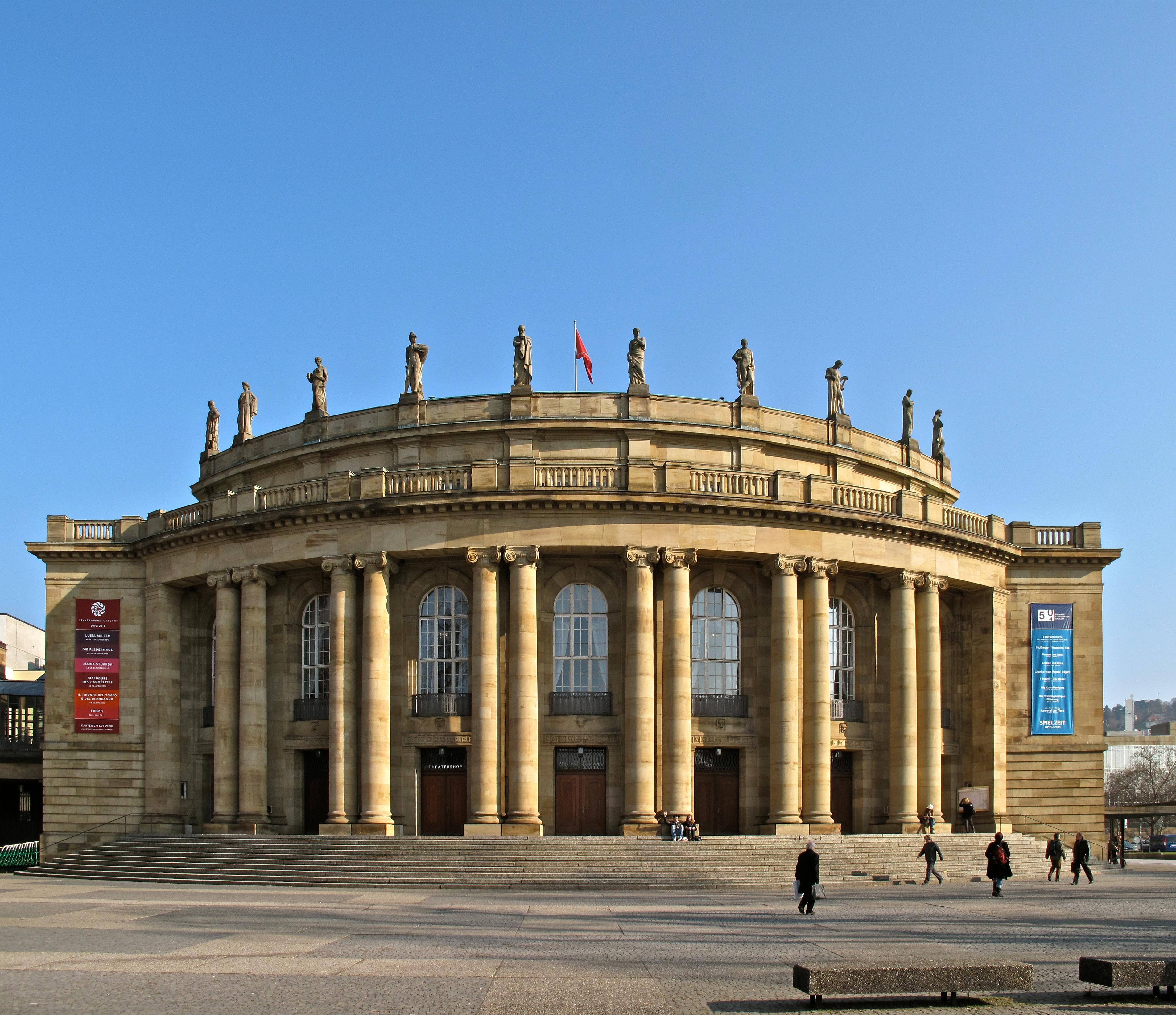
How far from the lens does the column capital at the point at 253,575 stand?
49.7m

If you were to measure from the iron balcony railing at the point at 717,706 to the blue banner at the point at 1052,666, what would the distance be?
14.3m

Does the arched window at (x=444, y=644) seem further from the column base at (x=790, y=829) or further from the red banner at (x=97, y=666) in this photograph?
the red banner at (x=97, y=666)

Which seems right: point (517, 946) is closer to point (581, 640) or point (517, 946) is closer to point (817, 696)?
point (581, 640)

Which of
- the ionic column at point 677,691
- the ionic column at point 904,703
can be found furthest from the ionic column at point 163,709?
the ionic column at point 904,703

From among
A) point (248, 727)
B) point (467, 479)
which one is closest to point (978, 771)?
point (467, 479)

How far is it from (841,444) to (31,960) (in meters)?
39.8

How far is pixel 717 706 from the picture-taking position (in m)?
48.0

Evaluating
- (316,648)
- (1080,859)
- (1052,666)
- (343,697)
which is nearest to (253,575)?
(316,648)

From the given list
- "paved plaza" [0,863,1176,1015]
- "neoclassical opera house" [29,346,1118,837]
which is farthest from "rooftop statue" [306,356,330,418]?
"paved plaza" [0,863,1176,1015]

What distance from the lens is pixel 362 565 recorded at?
47.1 m

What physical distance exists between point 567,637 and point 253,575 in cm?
1222

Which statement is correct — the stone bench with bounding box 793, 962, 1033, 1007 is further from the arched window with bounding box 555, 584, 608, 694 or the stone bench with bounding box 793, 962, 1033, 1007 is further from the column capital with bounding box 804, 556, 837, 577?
the column capital with bounding box 804, 556, 837, 577

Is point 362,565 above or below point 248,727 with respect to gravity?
above

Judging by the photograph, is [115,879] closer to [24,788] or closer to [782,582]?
[782,582]
